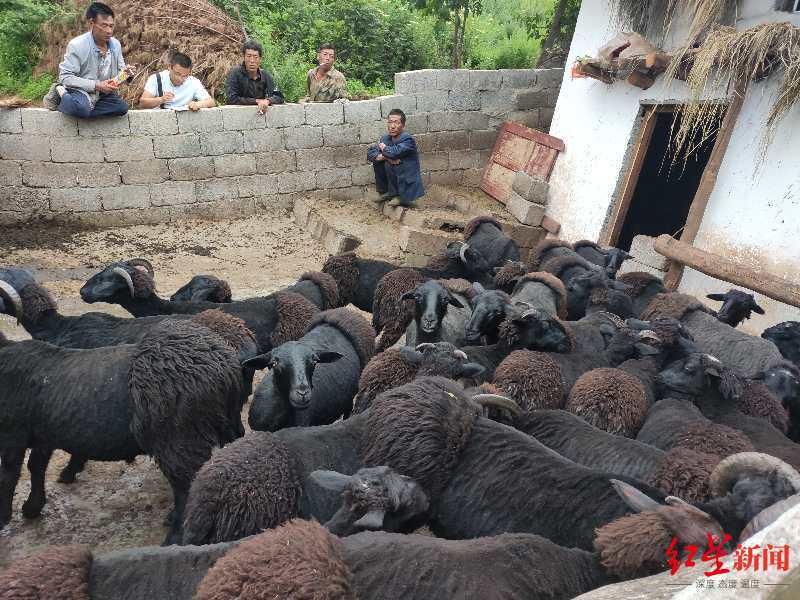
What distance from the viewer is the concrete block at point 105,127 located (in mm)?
9000

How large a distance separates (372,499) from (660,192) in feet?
34.2

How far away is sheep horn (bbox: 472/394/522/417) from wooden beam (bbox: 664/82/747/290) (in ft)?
15.9

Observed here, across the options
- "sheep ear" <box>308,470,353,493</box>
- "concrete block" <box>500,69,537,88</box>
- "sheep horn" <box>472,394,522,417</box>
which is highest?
"concrete block" <box>500,69,537,88</box>

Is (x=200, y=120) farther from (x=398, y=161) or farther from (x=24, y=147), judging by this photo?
(x=398, y=161)

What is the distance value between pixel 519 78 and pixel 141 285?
26.8 feet

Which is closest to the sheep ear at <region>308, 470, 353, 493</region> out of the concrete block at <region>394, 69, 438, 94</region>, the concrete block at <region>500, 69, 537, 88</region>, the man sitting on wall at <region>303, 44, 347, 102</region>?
the man sitting on wall at <region>303, 44, 347, 102</region>

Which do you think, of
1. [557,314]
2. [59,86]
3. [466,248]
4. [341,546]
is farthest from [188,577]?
[59,86]

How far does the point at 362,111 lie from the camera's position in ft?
35.1

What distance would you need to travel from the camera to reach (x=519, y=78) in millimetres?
11688

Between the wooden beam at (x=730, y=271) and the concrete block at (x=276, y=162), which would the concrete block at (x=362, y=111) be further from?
the wooden beam at (x=730, y=271)

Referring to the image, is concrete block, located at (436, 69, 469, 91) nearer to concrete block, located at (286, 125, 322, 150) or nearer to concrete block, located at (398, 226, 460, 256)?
concrete block, located at (286, 125, 322, 150)

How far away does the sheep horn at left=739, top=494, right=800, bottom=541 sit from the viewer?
2389mm

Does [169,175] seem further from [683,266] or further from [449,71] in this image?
[683,266]

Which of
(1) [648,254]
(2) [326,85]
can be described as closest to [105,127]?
(2) [326,85]
